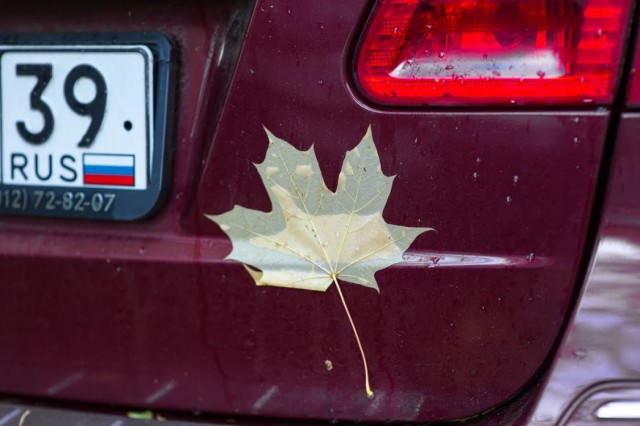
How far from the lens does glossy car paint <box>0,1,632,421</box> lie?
3.92 feet

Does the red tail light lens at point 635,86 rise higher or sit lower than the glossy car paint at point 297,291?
higher

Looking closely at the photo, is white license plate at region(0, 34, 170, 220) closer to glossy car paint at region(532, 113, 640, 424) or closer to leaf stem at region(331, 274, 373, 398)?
leaf stem at region(331, 274, 373, 398)

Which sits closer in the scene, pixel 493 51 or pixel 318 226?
pixel 493 51

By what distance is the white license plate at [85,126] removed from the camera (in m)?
1.32

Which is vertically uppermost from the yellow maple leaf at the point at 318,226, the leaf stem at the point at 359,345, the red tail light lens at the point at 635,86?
the red tail light lens at the point at 635,86

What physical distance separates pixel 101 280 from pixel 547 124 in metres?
0.79

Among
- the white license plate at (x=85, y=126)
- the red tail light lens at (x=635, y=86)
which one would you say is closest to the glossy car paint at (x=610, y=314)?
the red tail light lens at (x=635, y=86)

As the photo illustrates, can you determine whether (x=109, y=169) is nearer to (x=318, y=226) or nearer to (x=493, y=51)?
(x=318, y=226)

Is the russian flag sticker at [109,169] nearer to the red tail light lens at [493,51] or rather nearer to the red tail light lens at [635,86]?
the red tail light lens at [493,51]

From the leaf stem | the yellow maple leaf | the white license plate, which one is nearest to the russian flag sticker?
the white license plate

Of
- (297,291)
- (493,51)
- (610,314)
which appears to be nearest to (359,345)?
(297,291)

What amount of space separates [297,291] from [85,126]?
45 cm

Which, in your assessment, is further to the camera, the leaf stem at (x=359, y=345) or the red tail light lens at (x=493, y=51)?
the leaf stem at (x=359, y=345)

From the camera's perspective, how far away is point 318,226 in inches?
50.1
